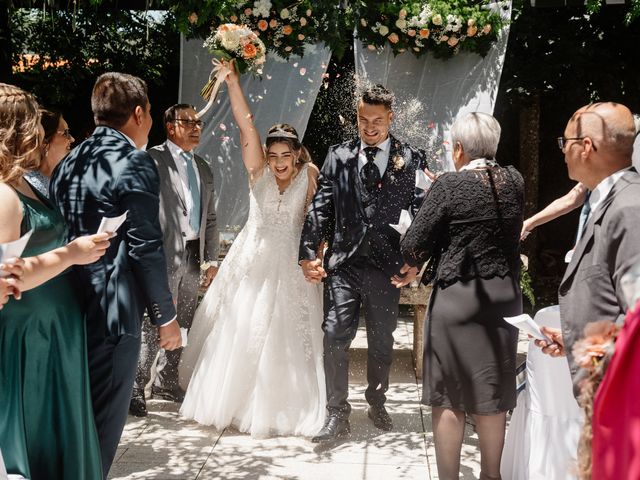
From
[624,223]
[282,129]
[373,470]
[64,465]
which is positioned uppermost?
[282,129]

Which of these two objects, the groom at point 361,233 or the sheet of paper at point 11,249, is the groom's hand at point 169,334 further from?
the groom at point 361,233

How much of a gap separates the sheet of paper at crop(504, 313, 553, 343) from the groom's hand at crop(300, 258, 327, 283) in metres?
2.01

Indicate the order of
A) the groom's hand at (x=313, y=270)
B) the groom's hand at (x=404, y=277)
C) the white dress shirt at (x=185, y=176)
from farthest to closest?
the white dress shirt at (x=185, y=176)
the groom's hand at (x=313, y=270)
the groom's hand at (x=404, y=277)

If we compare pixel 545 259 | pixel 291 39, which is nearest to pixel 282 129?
pixel 291 39

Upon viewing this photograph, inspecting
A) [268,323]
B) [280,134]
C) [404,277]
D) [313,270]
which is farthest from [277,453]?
[280,134]

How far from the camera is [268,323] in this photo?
17.2 ft

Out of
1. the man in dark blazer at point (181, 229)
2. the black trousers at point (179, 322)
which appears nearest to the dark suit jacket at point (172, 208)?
the man in dark blazer at point (181, 229)

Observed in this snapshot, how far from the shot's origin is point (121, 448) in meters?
4.78

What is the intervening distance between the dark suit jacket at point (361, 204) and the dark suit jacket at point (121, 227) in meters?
1.60

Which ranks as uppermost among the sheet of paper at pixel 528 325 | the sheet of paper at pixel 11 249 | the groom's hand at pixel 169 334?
the sheet of paper at pixel 11 249

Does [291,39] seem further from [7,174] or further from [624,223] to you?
[624,223]

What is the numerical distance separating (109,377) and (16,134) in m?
1.13

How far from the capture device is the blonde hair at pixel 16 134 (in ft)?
9.59

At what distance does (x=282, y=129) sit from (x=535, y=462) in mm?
2639
